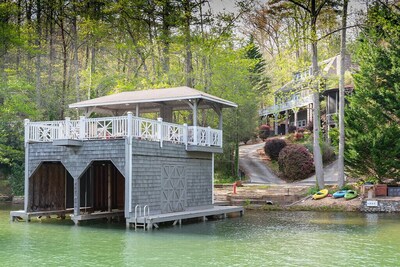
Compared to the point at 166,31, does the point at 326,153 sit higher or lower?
lower

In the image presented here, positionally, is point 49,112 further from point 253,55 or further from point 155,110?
point 253,55

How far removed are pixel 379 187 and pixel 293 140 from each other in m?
21.4

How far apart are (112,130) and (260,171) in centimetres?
2325

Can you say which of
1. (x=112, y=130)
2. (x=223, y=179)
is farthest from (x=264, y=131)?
(x=112, y=130)

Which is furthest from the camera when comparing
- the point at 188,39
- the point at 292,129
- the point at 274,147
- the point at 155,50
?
the point at 292,129

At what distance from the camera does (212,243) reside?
14891mm

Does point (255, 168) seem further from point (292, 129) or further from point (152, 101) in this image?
point (152, 101)

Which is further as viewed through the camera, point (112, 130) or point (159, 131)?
point (159, 131)

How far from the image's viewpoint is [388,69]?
27.1 m

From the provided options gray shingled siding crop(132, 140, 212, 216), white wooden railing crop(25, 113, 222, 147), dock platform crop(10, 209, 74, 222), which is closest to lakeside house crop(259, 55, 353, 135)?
gray shingled siding crop(132, 140, 212, 216)

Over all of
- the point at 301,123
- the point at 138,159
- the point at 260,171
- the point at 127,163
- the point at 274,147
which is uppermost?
the point at 301,123

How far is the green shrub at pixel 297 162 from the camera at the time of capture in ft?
119

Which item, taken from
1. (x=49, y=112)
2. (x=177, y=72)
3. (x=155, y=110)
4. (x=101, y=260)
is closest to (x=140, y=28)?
(x=177, y=72)

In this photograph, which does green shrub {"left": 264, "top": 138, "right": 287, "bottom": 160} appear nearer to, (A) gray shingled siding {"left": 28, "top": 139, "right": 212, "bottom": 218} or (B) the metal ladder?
(A) gray shingled siding {"left": 28, "top": 139, "right": 212, "bottom": 218}
